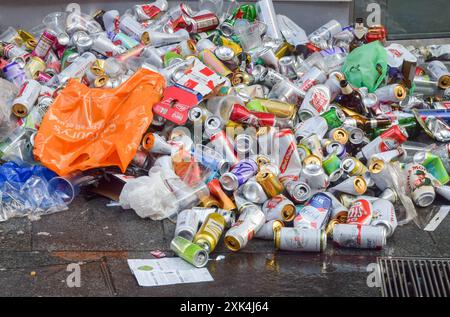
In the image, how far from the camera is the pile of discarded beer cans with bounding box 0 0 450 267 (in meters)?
4.18

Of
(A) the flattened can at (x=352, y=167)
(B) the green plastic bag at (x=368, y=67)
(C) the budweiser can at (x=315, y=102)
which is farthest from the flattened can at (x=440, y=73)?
(A) the flattened can at (x=352, y=167)

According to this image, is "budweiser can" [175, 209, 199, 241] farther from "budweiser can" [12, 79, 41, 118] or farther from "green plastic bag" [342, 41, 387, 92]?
"green plastic bag" [342, 41, 387, 92]

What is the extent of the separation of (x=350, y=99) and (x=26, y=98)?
2.03 metres

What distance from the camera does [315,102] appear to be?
16.5 feet

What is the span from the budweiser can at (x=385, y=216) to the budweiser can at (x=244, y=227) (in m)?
0.57

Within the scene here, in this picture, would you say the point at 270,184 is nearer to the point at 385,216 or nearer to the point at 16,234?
the point at 385,216

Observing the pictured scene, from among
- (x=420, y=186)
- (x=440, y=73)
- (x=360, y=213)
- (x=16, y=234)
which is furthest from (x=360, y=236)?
(x=440, y=73)

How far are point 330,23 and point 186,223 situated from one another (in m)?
2.63

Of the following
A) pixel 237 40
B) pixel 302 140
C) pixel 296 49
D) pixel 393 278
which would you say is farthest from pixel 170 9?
pixel 393 278

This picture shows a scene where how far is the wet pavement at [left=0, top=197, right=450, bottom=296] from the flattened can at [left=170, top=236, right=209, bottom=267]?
Answer: 0.20 ft

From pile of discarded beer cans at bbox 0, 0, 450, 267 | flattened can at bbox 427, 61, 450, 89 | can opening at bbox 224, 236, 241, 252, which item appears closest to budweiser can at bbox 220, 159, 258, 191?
pile of discarded beer cans at bbox 0, 0, 450, 267

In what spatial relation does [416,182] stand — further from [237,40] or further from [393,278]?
[237,40]

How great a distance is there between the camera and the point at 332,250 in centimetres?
399

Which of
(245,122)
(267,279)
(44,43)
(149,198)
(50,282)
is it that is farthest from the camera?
(44,43)
